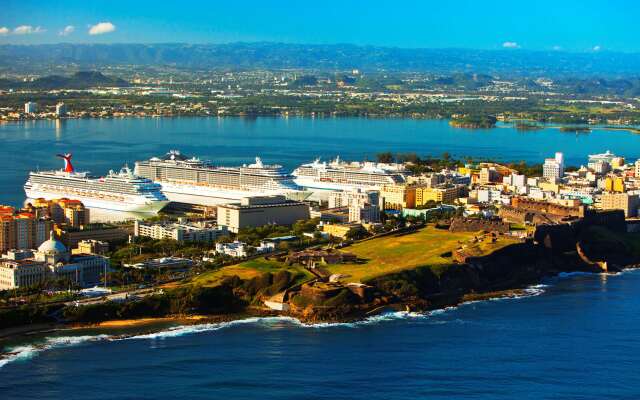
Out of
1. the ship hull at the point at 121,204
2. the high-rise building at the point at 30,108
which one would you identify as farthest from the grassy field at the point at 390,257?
the high-rise building at the point at 30,108

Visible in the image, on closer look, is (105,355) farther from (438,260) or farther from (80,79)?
(80,79)

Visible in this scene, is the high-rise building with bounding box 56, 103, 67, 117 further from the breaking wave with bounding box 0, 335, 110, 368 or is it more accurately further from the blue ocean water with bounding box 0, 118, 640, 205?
the breaking wave with bounding box 0, 335, 110, 368

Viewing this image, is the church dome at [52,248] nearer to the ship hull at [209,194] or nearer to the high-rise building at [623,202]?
the ship hull at [209,194]

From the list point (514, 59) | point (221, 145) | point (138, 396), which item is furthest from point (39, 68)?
point (138, 396)

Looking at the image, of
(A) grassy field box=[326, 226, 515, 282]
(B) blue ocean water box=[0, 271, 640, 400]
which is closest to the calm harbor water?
(B) blue ocean water box=[0, 271, 640, 400]

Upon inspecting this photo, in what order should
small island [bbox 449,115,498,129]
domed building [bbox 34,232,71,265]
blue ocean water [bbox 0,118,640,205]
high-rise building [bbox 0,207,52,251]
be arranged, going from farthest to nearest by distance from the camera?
small island [bbox 449,115,498,129]
blue ocean water [bbox 0,118,640,205]
high-rise building [bbox 0,207,52,251]
domed building [bbox 34,232,71,265]

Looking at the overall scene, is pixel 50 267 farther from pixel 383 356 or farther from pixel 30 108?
pixel 30 108

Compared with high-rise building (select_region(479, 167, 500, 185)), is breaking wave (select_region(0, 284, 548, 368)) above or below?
below
